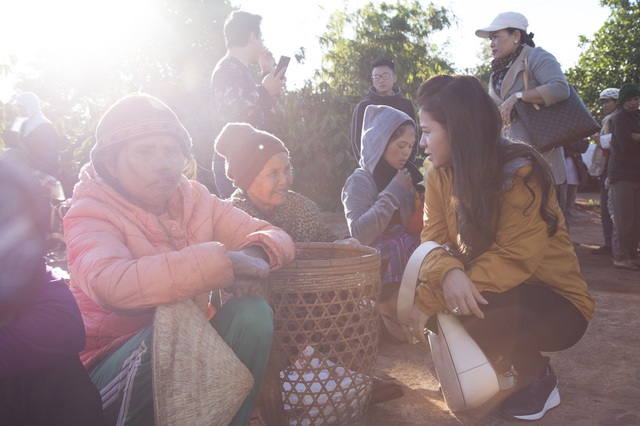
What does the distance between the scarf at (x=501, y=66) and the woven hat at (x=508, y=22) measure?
14cm

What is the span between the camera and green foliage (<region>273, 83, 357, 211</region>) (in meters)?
9.74

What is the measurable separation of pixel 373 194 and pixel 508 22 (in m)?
1.51

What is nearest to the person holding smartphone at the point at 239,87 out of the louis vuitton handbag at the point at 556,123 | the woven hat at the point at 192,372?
the louis vuitton handbag at the point at 556,123

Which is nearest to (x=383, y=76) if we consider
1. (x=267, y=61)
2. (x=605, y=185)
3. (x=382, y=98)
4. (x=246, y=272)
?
(x=382, y=98)

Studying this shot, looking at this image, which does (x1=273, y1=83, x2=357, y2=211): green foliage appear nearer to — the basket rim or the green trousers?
the basket rim

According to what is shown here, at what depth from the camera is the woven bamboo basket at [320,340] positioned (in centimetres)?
205

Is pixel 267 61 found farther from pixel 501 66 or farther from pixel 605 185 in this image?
pixel 605 185

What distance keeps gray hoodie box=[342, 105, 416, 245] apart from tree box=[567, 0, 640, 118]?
759 inches

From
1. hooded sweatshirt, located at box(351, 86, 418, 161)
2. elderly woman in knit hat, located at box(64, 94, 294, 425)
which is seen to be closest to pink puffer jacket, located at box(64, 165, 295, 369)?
elderly woman in knit hat, located at box(64, 94, 294, 425)

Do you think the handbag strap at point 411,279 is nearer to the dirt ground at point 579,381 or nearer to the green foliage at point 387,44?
the dirt ground at point 579,381

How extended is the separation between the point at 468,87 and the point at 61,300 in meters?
1.65

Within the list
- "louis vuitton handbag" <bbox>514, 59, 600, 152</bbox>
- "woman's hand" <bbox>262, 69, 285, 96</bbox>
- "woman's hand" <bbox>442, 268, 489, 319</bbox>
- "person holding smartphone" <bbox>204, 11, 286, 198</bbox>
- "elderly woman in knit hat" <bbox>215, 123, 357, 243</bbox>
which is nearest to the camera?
"woman's hand" <bbox>442, 268, 489, 319</bbox>

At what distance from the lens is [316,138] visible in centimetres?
977

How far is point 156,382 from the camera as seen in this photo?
1.44 metres
